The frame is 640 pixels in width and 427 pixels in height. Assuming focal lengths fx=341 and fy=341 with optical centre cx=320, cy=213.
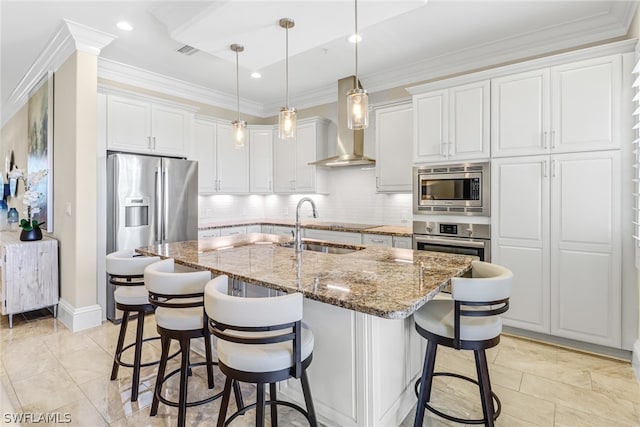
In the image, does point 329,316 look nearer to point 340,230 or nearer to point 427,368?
point 427,368

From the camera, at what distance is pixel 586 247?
9.10 feet

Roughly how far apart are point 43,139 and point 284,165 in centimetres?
304

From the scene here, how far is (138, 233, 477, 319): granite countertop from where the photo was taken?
139 centimetres

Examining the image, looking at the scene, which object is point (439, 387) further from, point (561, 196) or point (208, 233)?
point (208, 233)

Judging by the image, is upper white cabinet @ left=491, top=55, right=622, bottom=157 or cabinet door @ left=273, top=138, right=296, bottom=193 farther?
cabinet door @ left=273, top=138, right=296, bottom=193

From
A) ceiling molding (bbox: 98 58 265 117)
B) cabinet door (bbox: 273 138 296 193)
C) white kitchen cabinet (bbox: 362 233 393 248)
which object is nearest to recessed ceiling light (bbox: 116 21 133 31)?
ceiling molding (bbox: 98 58 265 117)

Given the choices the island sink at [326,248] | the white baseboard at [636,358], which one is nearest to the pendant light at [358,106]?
the island sink at [326,248]

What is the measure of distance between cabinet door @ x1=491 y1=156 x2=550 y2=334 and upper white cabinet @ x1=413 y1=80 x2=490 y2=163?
29 cm

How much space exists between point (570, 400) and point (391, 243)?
6.75 ft

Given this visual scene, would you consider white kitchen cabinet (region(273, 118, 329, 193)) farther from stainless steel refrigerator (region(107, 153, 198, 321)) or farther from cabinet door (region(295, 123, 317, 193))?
stainless steel refrigerator (region(107, 153, 198, 321))

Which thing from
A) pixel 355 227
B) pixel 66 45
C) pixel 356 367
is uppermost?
pixel 66 45

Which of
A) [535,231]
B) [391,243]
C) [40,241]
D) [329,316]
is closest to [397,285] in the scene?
[329,316]

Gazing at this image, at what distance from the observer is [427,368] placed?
1712mm

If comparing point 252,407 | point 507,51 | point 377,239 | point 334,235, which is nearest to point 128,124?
point 334,235
